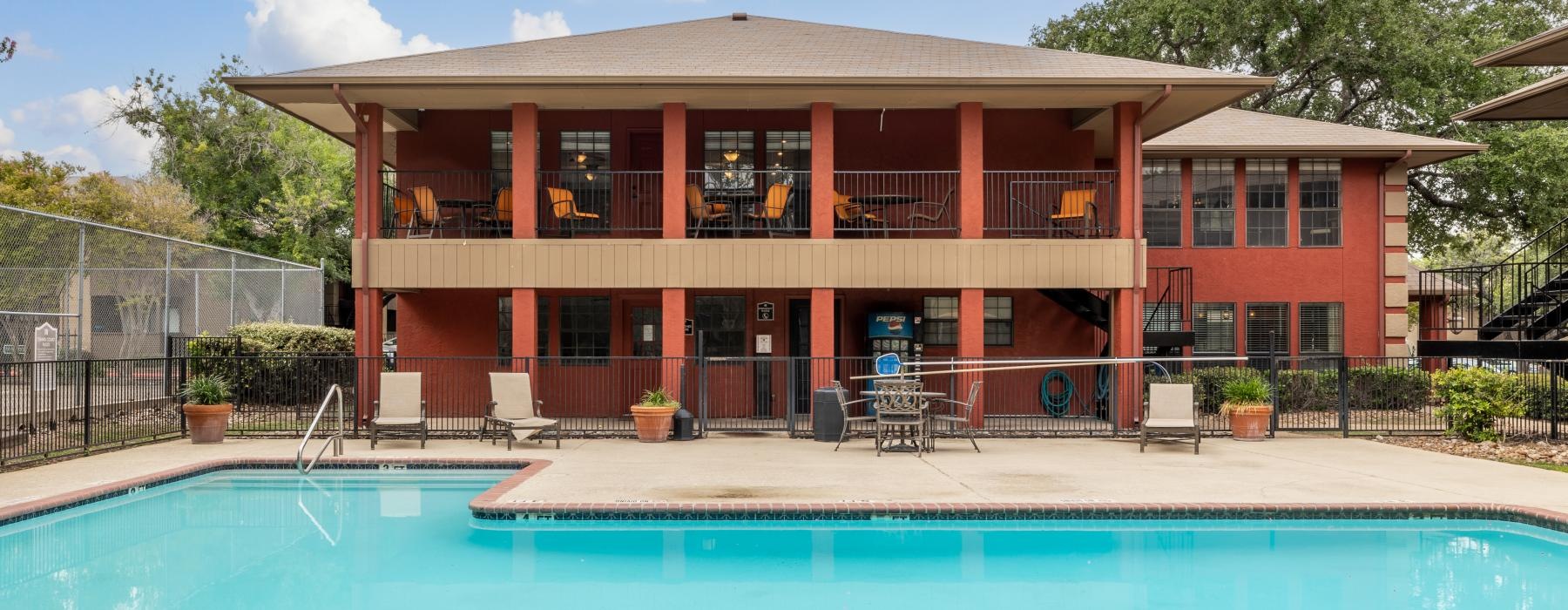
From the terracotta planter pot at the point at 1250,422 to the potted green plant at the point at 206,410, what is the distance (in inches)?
528

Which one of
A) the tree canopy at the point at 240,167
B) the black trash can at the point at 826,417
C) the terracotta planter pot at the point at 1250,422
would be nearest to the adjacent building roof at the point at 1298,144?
the terracotta planter pot at the point at 1250,422

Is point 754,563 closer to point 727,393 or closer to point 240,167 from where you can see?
point 727,393

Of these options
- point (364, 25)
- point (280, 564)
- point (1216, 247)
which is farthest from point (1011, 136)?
point (364, 25)

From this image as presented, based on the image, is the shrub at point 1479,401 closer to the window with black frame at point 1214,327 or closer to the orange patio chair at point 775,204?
the window with black frame at point 1214,327

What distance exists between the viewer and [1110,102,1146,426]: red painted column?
14852 millimetres

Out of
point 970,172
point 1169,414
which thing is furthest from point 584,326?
point 1169,414

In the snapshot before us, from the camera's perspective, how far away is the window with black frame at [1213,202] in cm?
1930

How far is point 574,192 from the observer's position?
661 inches

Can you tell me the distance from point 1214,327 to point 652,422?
11.2 meters

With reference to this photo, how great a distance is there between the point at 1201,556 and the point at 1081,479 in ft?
7.49

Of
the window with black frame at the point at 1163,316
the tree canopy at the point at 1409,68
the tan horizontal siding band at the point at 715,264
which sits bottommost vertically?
the window with black frame at the point at 1163,316

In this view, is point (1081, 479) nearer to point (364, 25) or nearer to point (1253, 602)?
point (1253, 602)

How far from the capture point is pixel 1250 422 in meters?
14.0

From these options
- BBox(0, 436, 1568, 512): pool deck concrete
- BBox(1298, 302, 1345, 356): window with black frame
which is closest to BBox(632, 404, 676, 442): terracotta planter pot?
BBox(0, 436, 1568, 512): pool deck concrete
